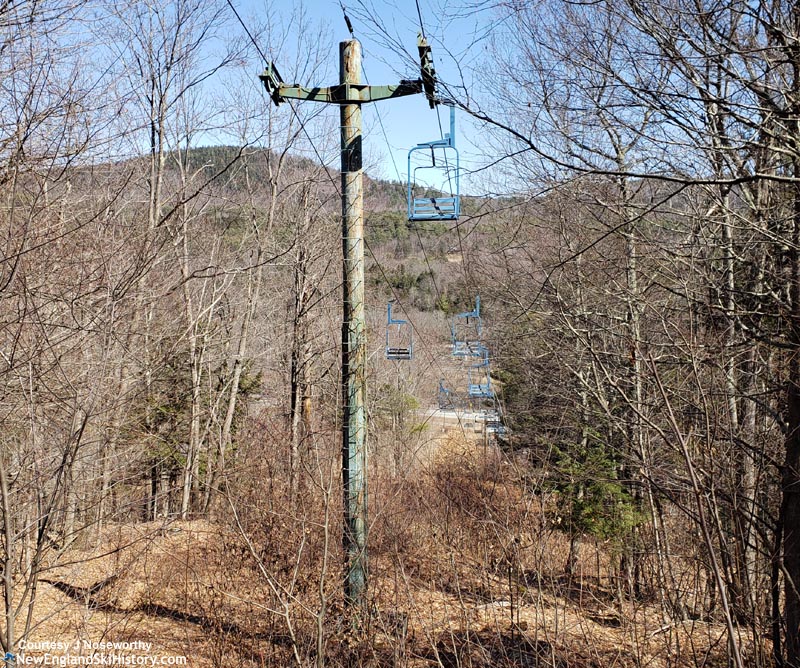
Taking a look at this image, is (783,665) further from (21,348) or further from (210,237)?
(210,237)

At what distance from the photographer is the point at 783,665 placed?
2.83 m

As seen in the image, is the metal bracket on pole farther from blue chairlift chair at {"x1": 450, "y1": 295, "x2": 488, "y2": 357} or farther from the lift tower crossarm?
blue chairlift chair at {"x1": 450, "y1": 295, "x2": 488, "y2": 357}

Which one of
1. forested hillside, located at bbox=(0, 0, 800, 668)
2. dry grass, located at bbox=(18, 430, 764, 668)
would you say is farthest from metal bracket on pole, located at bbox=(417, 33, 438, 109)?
dry grass, located at bbox=(18, 430, 764, 668)

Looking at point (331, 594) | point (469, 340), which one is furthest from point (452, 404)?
point (331, 594)

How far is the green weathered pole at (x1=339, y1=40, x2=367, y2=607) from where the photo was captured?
472cm

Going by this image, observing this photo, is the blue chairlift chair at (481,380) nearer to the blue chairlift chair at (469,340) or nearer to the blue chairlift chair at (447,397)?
the blue chairlift chair at (469,340)

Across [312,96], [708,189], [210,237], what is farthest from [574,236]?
[210,237]

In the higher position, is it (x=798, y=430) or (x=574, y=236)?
(x=574, y=236)

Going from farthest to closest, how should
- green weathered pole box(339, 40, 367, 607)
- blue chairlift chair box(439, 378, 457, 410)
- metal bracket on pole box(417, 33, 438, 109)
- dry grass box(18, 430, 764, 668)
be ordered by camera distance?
blue chairlift chair box(439, 378, 457, 410) → green weathered pole box(339, 40, 367, 607) → dry grass box(18, 430, 764, 668) → metal bracket on pole box(417, 33, 438, 109)

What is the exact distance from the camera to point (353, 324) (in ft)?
16.1

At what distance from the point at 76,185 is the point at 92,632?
4002 mm

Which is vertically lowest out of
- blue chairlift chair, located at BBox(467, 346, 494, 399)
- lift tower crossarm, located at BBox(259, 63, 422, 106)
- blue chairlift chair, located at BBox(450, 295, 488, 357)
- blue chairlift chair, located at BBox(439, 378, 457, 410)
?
→ blue chairlift chair, located at BBox(439, 378, 457, 410)

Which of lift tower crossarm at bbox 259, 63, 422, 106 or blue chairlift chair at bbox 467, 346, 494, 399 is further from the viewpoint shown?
blue chairlift chair at bbox 467, 346, 494, 399

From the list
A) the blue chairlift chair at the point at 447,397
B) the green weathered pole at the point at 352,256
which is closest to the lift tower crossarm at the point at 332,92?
the green weathered pole at the point at 352,256
